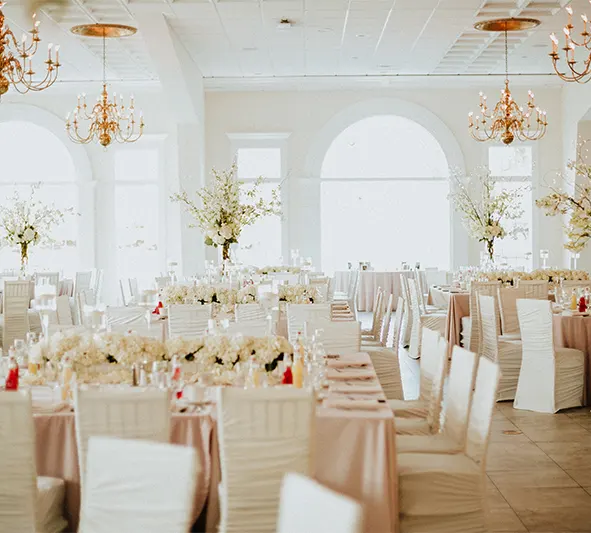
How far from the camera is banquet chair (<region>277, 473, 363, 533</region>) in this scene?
2.04 metres

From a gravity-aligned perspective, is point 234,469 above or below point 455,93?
below

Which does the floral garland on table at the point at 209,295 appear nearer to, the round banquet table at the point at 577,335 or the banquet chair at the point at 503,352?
the banquet chair at the point at 503,352

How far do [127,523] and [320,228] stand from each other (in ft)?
47.9

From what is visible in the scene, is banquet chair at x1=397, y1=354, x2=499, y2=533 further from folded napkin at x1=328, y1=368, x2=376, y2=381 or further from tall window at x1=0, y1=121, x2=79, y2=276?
tall window at x1=0, y1=121, x2=79, y2=276

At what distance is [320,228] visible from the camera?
17.4m

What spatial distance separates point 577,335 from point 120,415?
217 inches

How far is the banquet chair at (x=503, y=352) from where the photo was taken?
8.41 meters

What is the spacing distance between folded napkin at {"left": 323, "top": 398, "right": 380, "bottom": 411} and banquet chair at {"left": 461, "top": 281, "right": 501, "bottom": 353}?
553cm

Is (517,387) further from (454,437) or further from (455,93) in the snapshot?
(455,93)

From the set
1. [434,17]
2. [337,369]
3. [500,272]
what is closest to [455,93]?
[434,17]

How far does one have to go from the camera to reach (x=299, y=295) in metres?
8.88

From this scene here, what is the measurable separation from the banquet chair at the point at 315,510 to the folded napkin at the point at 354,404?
183 cm

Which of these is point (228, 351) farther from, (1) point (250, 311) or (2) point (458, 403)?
(1) point (250, 311)

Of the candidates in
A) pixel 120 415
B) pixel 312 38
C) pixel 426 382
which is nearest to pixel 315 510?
pixel 120 415
